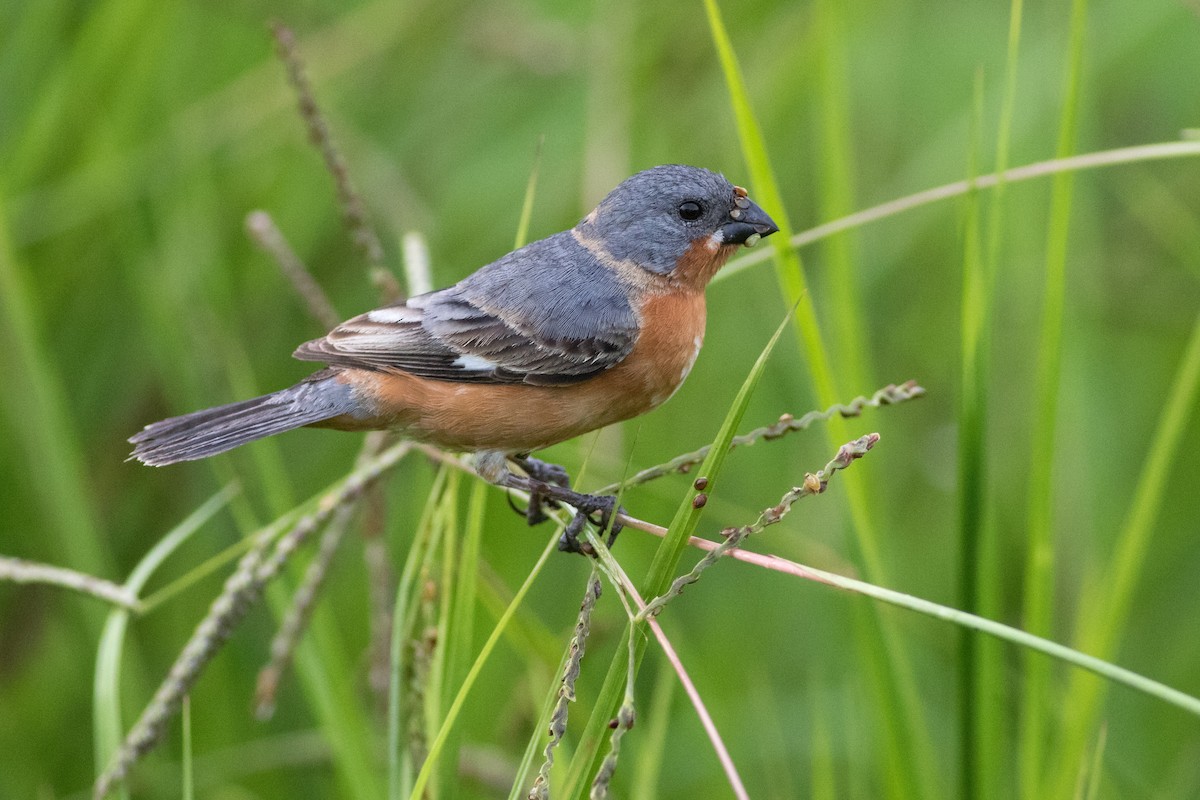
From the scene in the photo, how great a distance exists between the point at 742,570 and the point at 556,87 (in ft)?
6.56

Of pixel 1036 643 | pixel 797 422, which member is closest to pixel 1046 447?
pixel 797 422

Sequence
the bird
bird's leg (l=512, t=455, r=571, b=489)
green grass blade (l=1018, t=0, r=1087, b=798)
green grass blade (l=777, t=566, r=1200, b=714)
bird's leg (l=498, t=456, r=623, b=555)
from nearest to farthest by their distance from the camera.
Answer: green grass blade (l=777, t=566, r=1200, b=714)
green grass blade (l=1018, t=0, r=1087, b=798)
bird's leg (l=498, t=456, r=623, b=555)
the bird
bird's leg (l=512, t=455, r=571, b=489)

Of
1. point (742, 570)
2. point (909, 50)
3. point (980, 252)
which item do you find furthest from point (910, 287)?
point (980, 252)

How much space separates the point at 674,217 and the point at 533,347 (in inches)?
19.4

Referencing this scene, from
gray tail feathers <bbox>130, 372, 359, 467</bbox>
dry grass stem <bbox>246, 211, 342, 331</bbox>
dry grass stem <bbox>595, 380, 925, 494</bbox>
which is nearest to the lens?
dry grass stem <bbox>595, 380, 925, 494</bbox>

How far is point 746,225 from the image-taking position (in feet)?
9.85

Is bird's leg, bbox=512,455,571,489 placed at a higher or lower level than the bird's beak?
lower

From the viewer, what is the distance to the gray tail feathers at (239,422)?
2748 mm

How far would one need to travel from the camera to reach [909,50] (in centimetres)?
498

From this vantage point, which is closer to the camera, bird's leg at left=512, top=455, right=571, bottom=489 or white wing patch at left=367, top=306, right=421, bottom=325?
white wing patch at left=367, top=306, right=421, bottom=325

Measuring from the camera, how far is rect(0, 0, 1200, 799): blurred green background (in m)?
3.47

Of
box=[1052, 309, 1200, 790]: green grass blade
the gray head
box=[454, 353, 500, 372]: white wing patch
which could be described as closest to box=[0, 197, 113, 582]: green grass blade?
box=[454, 353, 500, 372]: white wing patch

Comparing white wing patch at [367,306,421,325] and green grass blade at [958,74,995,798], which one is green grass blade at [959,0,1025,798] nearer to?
green grass blade at [958,74,995,798]

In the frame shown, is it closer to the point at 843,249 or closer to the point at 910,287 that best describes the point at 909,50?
the point at 910,287
